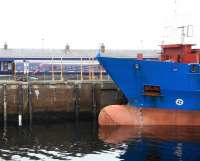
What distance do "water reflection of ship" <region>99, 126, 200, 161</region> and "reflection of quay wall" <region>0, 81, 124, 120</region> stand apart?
2.51 meters

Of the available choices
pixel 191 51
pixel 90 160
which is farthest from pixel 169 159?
pixel 191 51

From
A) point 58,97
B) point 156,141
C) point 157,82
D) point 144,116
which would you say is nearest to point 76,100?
point 58,97

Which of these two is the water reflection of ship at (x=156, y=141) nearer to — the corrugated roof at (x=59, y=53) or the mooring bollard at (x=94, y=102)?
the mooring bollard at (x=94, y=102)

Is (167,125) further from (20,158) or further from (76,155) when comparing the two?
(20,158)

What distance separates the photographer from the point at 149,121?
22.8 m

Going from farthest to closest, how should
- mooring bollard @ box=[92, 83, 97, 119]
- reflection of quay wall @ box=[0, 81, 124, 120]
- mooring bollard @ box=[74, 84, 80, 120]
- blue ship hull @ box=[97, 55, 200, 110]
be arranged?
mooring bollard @ box=[92, 83, 97, 119] < mooring bollard @ box=[74, 84, 80, 120] < reflection of quay wall @ box=[0, 81, 124, 120] < blue ship hull @ box=[97, 55, 200, 110]

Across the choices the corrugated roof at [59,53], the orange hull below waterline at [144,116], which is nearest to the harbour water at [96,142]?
the orange hull below waterline at [144,116]

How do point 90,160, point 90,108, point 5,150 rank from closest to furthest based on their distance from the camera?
1. point 90,160
2. point 5,150
3. point 90,108

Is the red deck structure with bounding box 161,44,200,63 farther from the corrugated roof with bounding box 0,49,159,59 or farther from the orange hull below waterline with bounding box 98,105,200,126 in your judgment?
the corrugated roof with bounding box 0,49,159,59

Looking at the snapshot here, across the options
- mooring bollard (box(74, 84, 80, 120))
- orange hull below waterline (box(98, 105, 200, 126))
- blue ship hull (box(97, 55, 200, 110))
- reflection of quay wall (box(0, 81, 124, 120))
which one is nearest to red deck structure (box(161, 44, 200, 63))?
blue ship hull (box(97, 55, 200, 110))

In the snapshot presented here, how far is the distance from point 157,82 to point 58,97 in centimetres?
541

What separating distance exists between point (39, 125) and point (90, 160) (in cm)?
699

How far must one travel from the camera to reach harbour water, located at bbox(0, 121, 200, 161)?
17.7 meters

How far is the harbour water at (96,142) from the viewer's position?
1769 cm
